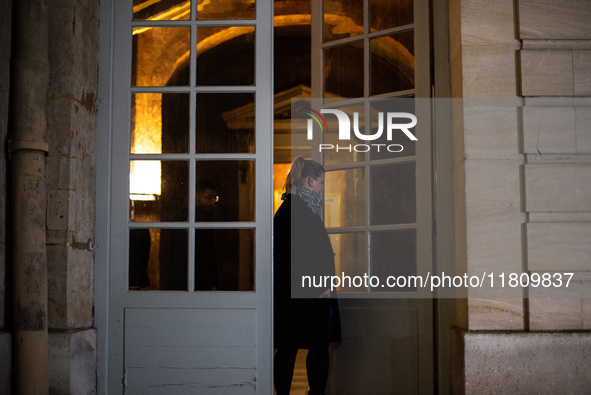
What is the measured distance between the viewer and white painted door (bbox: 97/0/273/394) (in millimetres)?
3229

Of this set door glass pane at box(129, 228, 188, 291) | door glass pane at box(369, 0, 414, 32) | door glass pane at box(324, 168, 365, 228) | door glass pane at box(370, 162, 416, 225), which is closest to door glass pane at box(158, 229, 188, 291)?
door glass pane at box(129, 228, 188, 291)

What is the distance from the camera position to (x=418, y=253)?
3635 millimetres

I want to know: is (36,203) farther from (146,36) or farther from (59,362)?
(146,36)

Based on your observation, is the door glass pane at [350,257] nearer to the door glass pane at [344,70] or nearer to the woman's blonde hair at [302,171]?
the woman's blonde hair at [302,171]

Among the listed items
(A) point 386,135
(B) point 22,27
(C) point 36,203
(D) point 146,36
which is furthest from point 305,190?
(B) point 22,27

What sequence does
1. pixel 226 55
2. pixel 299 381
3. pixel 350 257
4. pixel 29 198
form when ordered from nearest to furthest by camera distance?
pixel 29 198
pixel 226 55
pixel 350 257
pixel 299 381

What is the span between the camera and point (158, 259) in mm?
3293

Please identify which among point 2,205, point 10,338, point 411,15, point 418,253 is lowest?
point 10,338

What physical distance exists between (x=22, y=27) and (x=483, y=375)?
2.89m

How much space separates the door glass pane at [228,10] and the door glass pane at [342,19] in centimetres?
83

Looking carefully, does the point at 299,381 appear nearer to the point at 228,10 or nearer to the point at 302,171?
the point at 302,171

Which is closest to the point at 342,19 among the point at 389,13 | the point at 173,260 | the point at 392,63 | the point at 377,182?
the point at 389,13

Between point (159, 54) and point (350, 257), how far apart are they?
1752 millimetres

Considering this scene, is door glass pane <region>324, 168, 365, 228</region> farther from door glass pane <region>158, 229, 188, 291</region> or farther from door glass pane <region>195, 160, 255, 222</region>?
door glass pane <region>158, 229, 188, 291</region>
